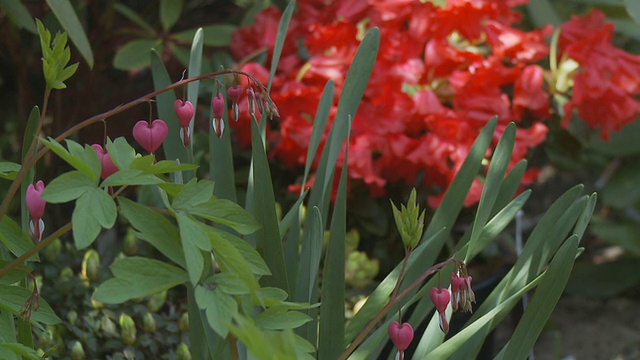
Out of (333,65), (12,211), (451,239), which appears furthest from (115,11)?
(451,239)

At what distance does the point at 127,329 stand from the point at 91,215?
1.88 feet

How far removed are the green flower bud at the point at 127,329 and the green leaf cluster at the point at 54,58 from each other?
0.49 meters

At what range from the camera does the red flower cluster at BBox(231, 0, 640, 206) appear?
1.43 meters

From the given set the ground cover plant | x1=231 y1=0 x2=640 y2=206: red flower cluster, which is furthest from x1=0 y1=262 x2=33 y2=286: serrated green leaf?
x1=231 y1=0 x2=640 y2=206: red flower cluster

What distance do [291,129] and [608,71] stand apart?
1.81ft

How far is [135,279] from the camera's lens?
2.08 ft

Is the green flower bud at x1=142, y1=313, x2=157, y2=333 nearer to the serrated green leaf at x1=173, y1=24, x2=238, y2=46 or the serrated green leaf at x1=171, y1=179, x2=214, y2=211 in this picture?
the serrated green leaf at x1=171, y1=179, x2=214, y2=211

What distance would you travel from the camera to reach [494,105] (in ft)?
4.76

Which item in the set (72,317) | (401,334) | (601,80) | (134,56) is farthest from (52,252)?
(601,80)

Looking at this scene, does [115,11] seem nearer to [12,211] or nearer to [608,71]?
[12,211]

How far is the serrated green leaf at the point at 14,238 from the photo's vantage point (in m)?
0.75

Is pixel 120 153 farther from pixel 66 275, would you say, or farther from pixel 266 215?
pixel 66 275

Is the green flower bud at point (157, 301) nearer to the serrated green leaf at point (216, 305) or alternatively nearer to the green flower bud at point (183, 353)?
the green flower bud at point (183, 353)

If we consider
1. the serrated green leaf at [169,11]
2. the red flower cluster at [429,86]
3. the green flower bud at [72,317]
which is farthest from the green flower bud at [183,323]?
the serrated green leaf at [169,11]
